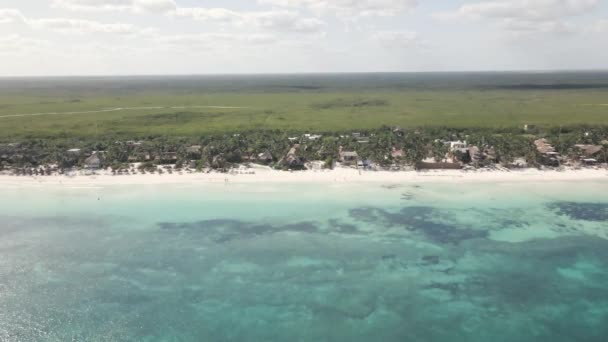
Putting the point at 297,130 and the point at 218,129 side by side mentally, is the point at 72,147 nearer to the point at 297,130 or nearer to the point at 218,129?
the point at 218,129

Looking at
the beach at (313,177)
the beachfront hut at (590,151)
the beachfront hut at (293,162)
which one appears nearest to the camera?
the beach at (313,177)

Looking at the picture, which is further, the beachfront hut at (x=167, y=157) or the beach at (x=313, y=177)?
the beachfront hut at (x=167, y=157)

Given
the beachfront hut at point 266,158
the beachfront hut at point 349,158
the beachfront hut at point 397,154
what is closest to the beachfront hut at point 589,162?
the beachfront hut at point 397,154

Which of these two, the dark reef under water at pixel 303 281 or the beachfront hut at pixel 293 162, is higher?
the beachfront hut at pixel 293 162

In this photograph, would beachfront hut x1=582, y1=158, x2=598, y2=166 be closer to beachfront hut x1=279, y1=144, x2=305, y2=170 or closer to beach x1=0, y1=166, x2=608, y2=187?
beach x1=0, y1=166, x2=608, y2=187

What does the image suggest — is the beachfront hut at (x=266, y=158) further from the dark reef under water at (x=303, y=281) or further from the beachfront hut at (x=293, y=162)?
the dark reef under water at (x=303, y=281)

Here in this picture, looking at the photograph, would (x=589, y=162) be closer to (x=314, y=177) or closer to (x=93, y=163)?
(x=314, y=177)
